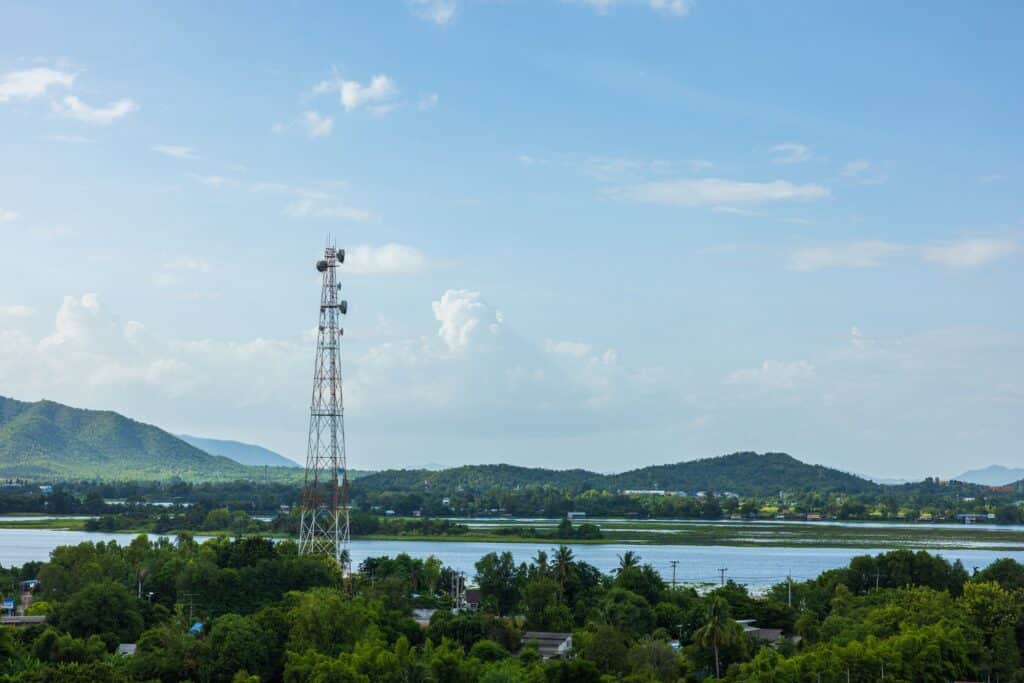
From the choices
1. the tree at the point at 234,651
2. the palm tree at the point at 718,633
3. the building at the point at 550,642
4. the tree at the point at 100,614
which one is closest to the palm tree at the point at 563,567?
the building at the point at 550,642

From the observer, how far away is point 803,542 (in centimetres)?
11250

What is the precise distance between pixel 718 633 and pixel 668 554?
62.7m

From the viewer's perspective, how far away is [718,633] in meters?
39.2

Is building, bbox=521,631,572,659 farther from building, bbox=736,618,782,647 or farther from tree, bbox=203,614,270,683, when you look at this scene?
tree, bbox=203,614,270,683

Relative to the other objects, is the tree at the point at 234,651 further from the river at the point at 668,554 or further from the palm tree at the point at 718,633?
the river at the point at 668,554

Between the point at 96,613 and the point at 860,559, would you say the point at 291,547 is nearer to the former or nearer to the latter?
the point at 96,613

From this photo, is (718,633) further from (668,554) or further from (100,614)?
(668,554)

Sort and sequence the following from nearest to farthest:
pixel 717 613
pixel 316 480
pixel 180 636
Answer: pixel 180 636
pixel 717 613
pixel 316 480

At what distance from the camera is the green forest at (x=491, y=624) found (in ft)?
114

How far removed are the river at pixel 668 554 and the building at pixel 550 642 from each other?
27.6 meters

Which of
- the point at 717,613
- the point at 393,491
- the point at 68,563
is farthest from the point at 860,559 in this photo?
the point at 393,491

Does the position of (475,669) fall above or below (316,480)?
below

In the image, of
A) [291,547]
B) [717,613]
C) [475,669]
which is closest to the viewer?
[475,669]

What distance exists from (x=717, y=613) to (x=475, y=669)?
10.3 metres
